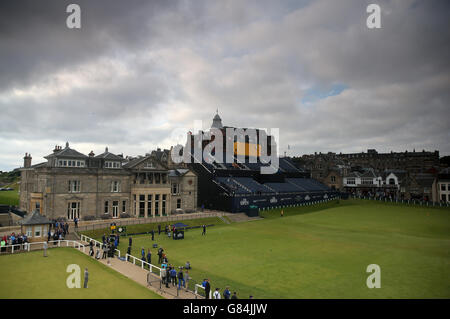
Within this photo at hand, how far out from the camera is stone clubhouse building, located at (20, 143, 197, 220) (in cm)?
3972

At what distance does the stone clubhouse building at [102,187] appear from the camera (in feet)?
130

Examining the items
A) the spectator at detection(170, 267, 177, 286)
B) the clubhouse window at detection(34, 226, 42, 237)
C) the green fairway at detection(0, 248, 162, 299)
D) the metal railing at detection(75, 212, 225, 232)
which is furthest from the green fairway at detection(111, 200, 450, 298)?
the clubhouse window at detection(34, 226, 42, 237)

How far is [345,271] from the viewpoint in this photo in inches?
882

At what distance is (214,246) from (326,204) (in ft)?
153

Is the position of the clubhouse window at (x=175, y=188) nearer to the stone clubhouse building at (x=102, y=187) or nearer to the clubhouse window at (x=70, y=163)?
the stone clubhouse building at (x=102, y=187)

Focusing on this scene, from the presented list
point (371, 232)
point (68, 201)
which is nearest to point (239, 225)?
point (371, 232)

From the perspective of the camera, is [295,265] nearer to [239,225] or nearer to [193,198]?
[239,225]

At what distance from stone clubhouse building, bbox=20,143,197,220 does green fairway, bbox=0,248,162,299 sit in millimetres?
16131

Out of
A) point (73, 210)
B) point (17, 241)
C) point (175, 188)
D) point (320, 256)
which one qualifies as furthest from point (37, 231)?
point (320, 256)

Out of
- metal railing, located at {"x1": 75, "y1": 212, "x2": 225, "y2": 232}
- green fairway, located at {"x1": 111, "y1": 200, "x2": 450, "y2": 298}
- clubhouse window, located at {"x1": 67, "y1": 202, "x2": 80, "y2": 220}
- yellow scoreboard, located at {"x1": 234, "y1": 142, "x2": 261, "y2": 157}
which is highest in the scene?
yellow scoreboard, located at {"x1": 234, "y1": 142, "x2": 261, "y2": 157}

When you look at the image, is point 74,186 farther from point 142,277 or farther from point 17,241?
point 142,277

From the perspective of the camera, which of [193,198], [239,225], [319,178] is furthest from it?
[319,178]

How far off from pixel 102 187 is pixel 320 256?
32101mm

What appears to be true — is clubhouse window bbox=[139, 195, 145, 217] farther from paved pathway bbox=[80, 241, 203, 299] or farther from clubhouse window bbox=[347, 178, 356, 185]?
clubhouse window bbox=[347, 178, 356, 185]
